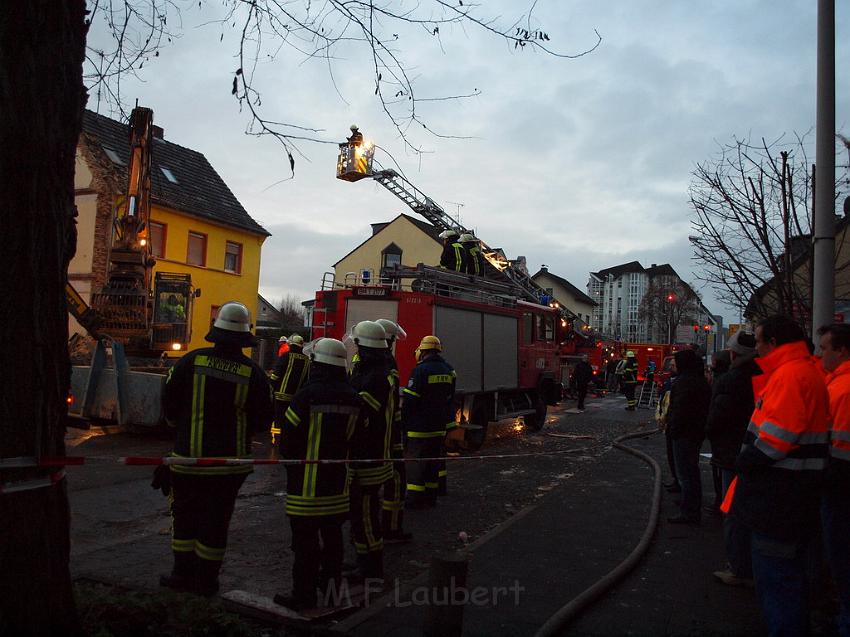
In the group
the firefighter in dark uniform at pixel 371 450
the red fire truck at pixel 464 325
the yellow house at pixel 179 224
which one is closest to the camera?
the firefighter in dark uniform at pixel 371 450

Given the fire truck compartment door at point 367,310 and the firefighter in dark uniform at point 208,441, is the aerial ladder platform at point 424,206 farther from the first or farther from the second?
the firefighter in dark uniform at point 208,441

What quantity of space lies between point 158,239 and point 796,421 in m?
25.5

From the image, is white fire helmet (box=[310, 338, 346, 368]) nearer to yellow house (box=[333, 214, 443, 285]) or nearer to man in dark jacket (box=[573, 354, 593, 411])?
man in dark jacket (box=[573, 354, 593, 411])

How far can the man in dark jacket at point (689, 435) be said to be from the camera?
6.57 meters

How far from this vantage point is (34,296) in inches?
109

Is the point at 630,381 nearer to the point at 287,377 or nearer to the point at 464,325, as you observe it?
the point at 464,325

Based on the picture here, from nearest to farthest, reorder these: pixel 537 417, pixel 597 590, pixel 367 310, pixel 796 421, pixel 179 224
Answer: pixel 796 421, pixel 597 590, pixel 367 310, pixel 537 417, pixel 179 224

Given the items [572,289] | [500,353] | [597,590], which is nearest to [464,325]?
[500,353]

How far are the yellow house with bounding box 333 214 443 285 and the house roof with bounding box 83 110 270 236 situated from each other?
11.8 meters

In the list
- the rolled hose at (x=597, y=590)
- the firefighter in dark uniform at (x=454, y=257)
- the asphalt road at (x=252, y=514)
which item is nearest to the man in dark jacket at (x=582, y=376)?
the asphalt road at (x=252, y=514)

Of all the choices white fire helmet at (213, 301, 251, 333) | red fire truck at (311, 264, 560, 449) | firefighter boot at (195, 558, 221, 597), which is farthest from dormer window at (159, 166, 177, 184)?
firefighter boot at (195, 558, 221, 597)

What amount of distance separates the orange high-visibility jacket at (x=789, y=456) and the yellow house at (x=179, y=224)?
2149cm

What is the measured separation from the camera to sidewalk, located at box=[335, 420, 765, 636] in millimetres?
3957

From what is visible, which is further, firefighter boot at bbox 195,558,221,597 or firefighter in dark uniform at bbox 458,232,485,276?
firefighter in dark uniform at bbox 458,232,485,276
